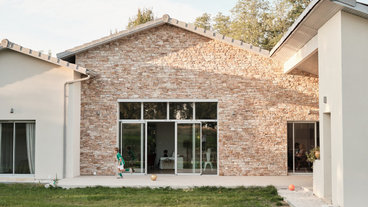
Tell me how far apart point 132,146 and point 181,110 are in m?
2.35

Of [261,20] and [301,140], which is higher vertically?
[261,20]

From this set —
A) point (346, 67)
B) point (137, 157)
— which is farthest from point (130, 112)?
point (346, 67)

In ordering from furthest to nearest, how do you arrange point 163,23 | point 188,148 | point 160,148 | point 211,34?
point 160,148, point 188,148, point 163,23, point 211,34

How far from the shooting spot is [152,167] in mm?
19625

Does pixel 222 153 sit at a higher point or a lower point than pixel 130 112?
lower

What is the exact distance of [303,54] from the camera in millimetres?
13156

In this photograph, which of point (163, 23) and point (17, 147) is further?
point (163, 23)

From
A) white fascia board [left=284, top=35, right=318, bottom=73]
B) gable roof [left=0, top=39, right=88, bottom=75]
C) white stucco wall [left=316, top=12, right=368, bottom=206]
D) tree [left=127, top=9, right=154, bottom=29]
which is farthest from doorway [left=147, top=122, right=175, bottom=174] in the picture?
tree [left=127, top=9, right=154, bottom=29]

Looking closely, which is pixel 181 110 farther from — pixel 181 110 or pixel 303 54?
pixel 303 54

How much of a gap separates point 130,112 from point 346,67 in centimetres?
952

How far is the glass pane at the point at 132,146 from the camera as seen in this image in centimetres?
1683

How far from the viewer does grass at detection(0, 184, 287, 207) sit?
36.5 ft

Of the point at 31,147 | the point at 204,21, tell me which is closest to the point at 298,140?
the point at 31,147

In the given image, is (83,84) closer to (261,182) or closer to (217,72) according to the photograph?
(217,72)
